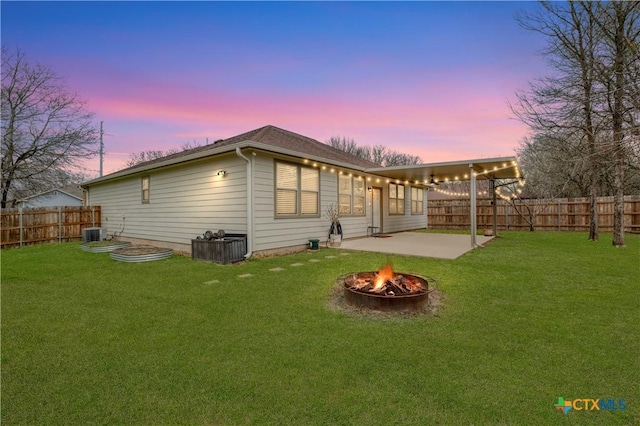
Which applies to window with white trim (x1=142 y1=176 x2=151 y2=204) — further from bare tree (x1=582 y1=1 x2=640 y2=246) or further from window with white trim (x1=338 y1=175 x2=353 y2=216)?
bare tree (x1=582 y1=1 x2=640 y2=246)

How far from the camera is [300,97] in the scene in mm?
12797

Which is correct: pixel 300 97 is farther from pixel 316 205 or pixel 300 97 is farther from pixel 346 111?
pixel 316 205

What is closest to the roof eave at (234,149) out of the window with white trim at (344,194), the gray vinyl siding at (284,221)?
the gray vinyl siding at (284,221)

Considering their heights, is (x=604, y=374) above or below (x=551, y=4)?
below

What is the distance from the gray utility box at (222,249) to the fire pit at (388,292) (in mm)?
3476

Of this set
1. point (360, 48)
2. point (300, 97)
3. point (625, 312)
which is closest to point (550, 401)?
point (625, 312)

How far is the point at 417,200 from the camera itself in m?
15.8

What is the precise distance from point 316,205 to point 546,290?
6001 millimetres

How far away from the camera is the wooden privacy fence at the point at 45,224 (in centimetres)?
1052

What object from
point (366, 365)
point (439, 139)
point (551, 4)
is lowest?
point (366, 365)

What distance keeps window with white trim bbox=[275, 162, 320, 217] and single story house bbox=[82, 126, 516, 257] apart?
28 mm

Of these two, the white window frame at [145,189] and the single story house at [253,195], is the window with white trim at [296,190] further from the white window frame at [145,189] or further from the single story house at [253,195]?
the white window frame at [145,189]

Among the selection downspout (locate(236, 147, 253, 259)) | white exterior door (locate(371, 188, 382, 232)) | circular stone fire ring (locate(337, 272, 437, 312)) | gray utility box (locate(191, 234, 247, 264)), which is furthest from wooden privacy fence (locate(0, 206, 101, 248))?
circular stone fire ring (locate(337, 272, 437, 312))

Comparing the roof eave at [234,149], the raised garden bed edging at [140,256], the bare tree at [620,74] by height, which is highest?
the bare tree at [620,74]
